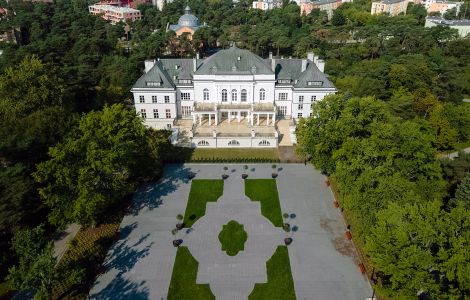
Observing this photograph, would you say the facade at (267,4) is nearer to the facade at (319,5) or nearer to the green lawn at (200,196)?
the facade at (319,5)

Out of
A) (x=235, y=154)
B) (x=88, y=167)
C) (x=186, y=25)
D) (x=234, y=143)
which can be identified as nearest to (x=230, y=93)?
(x=234, y=143)

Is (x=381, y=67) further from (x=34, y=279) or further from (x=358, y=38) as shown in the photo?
(x=34, y=279)

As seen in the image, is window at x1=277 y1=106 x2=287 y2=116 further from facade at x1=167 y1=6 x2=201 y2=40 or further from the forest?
facade at x1=167 y1=6 x2=201 y2=40

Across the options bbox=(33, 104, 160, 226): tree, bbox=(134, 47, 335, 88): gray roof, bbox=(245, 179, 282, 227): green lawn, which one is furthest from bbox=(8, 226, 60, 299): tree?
bbox=(134, 47, 335, 88): gray roof

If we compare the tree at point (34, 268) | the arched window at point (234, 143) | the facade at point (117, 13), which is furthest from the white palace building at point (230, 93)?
the facade at point (117, 13)

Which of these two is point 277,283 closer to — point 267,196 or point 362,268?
point 362,268

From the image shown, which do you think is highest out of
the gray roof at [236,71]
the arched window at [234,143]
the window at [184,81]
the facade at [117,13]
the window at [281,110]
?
the facade at [117,13]

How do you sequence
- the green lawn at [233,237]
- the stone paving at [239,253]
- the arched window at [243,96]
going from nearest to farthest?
the stone paving at [239,253] < the green lawn at [233,237] < the arched window at [243,96]
